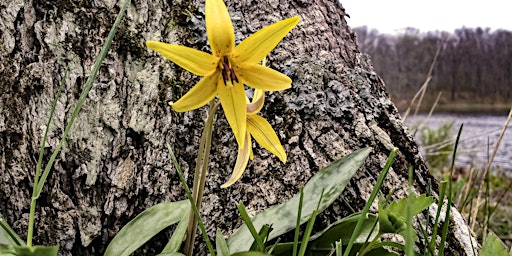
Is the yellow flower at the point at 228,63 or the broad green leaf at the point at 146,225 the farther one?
the broad green leaf at the point at 146,225

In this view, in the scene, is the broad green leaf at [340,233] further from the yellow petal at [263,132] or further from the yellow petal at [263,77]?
the yellow petal at [263,77]

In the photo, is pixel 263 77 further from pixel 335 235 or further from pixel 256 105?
pixel 335 235

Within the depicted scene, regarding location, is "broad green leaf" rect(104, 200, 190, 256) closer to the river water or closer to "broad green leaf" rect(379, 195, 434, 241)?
"broad green leaf" rect(379, 195, 434, 241)

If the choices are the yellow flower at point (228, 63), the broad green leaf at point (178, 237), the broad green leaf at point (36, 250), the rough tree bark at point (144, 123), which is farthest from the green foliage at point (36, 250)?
the rough tree bark at point (144, 123)

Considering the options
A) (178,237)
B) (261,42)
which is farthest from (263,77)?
(178,237)

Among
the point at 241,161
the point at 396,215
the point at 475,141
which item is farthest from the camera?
the point at 475,141

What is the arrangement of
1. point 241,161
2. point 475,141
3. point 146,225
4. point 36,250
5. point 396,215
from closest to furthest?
point 36,250 < point 396,215 < point 241,161 < point 146,225 < point 475,141

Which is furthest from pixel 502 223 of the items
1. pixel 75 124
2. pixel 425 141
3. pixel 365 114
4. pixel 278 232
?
pixel 425 141
